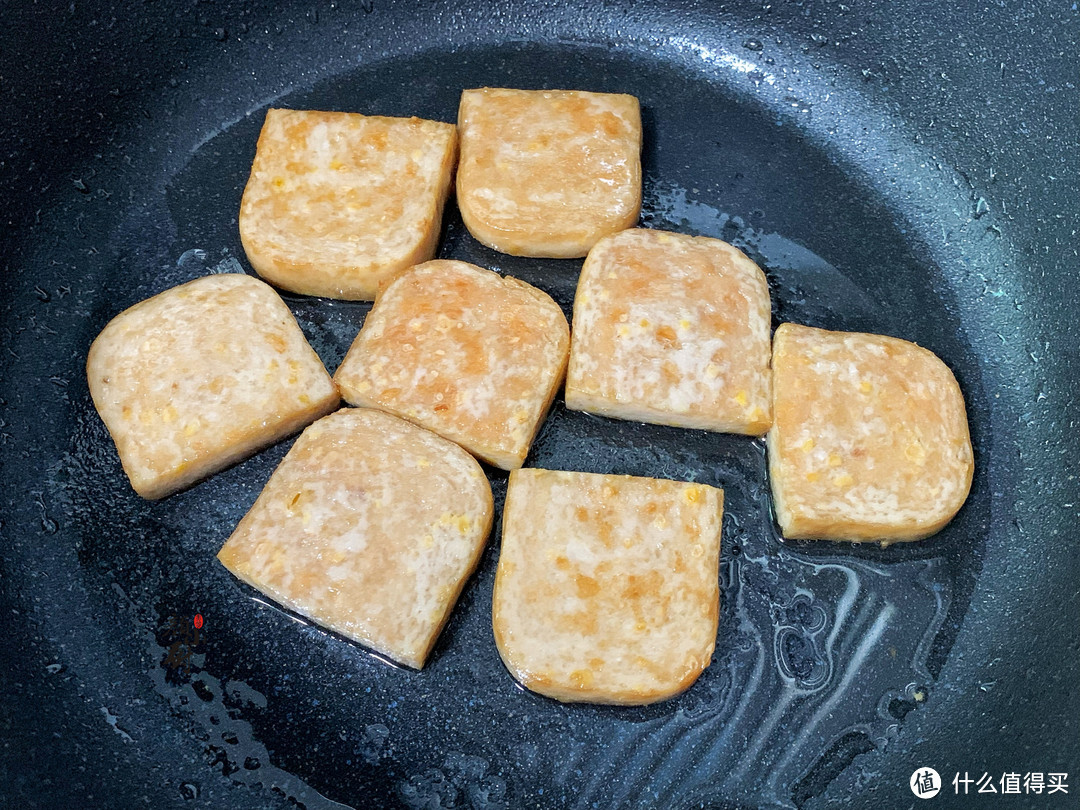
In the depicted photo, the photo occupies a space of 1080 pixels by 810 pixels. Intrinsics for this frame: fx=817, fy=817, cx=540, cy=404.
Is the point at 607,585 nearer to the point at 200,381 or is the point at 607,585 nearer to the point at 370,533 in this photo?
the point at 370,533

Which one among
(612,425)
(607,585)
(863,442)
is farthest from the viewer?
(612,425)

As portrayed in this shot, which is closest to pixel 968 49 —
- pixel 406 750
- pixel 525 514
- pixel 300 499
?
pixel 525 514

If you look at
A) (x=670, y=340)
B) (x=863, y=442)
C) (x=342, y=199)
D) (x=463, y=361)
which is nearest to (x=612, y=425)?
(x=670, y=340)

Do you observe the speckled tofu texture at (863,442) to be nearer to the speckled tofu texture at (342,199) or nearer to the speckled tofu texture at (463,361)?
the speckled tofu texture at (463,361)

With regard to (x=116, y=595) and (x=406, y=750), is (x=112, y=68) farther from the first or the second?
(x=406, y=750)

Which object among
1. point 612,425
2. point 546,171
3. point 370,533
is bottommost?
point 370,533
